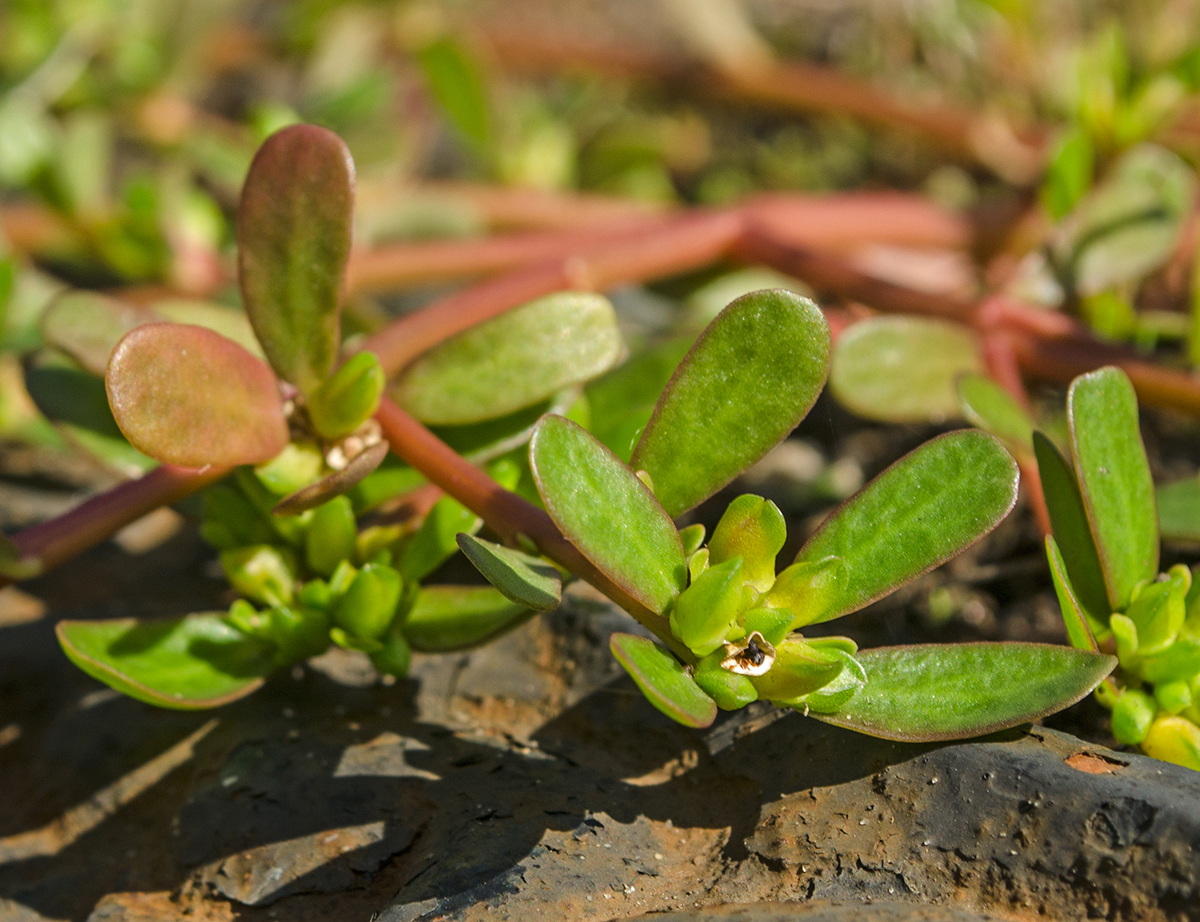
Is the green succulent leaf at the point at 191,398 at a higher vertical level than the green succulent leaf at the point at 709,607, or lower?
higher

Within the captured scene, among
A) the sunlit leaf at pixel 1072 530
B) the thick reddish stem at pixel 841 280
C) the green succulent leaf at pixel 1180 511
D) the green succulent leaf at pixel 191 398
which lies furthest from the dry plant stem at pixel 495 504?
the thick reddish stem at pixel 841 280

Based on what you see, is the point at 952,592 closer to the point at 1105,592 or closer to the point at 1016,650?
the point at 1105,592

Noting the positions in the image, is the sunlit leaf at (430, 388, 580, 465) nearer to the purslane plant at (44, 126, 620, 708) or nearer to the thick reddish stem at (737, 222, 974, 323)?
the purslane plant at (44, 126, 620, 708)

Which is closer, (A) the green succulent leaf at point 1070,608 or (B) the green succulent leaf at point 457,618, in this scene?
(A) the green succulent leaf at point 1070,608

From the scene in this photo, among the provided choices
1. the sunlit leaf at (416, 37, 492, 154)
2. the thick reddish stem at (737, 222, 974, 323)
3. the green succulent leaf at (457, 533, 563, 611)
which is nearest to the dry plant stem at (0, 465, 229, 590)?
the green succulent leaf at (457, 533, 563, 611)

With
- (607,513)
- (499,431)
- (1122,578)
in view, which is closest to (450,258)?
(499,431)

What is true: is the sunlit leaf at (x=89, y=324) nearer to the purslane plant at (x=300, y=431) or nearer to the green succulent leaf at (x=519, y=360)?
the purslane plant at (x=300, y=431)
